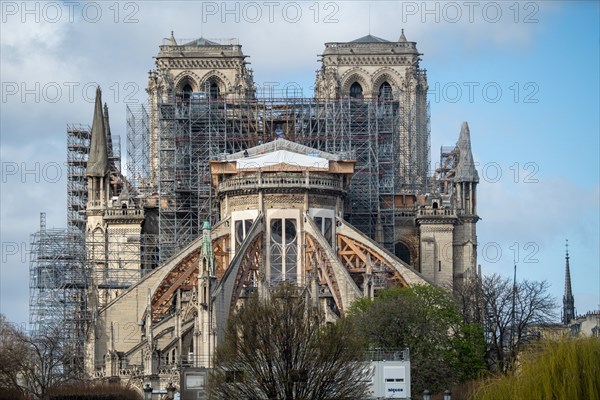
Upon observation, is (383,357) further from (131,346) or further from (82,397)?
(131,346)

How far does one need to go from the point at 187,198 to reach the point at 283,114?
9.33 m

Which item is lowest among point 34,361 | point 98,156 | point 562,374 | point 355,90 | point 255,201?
point 562,374

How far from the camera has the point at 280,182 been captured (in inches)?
5094

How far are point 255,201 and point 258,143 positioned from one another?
41.5 feet

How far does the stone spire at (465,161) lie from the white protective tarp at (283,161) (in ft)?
46.3

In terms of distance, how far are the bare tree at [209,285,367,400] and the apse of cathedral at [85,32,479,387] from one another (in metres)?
24.7

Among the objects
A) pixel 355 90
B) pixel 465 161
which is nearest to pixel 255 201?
pixel 465 161

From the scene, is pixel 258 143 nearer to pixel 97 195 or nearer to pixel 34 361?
pixel 97 195

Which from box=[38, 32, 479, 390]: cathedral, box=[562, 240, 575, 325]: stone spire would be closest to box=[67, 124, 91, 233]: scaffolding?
box=[38, 32, 479, 390]: cathedral

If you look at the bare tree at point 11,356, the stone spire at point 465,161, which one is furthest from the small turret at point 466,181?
the bare tree at point 11,356

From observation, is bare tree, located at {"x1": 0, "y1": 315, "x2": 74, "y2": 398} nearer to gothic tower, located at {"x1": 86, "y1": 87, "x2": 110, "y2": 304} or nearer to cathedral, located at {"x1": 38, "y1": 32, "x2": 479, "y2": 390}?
cathedral, located at {"x1": 38, "y1": 32, "x2": 479, "y2": 390}

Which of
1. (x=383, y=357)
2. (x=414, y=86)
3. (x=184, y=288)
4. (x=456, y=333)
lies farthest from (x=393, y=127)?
(x=383, y=357)

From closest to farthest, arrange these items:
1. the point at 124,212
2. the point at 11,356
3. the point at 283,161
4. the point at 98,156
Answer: the point at 11,356, the point at 283,161, the point at 124,212, the point at 98,156

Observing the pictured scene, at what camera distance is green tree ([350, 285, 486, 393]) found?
105 metres
